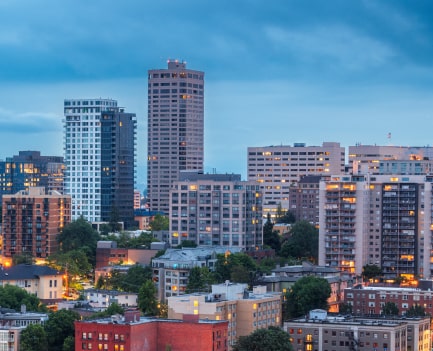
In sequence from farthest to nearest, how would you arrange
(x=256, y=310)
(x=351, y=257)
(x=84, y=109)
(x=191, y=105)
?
(x=191, y=105), (x=84, y=109), (x=351, y=257), (x=256, y=310)

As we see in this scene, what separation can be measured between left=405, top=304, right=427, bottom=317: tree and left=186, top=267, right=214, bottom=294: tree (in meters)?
15.1

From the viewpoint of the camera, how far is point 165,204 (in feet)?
626

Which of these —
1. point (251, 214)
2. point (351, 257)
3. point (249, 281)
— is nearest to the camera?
point (249, 281)

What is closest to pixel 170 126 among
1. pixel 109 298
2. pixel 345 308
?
pixel 109 298

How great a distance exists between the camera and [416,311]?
313 feet

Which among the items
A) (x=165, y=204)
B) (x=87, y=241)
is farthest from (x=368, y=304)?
(x=165, y=204)

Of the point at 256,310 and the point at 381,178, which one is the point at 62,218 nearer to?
the point at 381,178

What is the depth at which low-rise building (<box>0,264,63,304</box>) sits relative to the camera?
4218 inches

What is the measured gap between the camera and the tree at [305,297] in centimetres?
9475

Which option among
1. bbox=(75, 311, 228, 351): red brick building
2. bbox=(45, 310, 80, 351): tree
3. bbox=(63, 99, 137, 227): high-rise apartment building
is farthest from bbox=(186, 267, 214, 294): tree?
bbox=(63, 99, 137, 227): high-rise apartment building

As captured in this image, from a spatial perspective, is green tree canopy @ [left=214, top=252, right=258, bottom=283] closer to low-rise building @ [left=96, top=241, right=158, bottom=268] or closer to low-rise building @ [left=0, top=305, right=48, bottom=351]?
low-rise building @ [left=96, top=241, right=158, bottom=268]

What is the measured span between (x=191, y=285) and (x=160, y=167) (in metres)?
89.4

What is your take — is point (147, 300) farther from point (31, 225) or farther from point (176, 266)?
point (31, 225)

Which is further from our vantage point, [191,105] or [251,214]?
[191,105]
